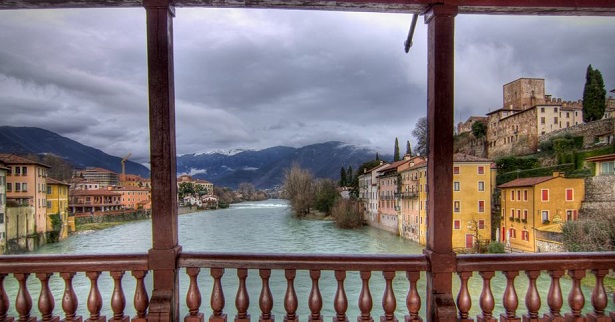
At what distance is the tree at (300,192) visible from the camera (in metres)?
22.8

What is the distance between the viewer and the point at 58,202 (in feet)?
32.4

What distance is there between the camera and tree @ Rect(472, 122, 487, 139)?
60.6ft

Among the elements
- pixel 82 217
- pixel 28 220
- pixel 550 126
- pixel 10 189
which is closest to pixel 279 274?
pixel 82 217

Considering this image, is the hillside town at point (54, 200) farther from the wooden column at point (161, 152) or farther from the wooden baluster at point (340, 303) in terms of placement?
the wooden baluster at point (340, 303)

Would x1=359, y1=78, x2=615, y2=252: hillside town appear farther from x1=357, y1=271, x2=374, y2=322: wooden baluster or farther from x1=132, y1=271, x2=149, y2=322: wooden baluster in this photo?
x1=132, y1=271, x2=149, y2=322: wooden baluster

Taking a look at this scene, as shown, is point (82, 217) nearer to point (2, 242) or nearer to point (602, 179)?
point (2, 242)

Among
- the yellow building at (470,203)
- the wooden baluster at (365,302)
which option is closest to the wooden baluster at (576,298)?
the wooden baluster at (365,302)

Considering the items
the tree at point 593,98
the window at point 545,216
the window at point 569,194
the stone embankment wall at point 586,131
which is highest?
the tree at point 593,98

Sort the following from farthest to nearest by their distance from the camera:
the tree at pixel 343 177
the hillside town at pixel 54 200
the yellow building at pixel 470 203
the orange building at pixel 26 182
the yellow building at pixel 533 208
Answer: the tree at pixel 343 177, the yellow building at pixel 533 208, the yellow building at pixel 470 203, the hillside town at pixel 54 200, the orange building at pixel 26 182

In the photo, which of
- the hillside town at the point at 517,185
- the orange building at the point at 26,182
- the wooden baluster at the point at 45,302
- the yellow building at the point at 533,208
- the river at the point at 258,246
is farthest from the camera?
the river at the point at 258,246

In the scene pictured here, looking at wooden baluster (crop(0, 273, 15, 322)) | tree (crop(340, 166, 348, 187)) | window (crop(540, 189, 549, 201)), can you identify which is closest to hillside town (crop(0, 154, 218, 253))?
wooden baluster (crop(0, 273, 15, 322))

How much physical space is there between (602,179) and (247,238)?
1448cm

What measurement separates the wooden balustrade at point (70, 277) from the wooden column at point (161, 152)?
0.32 ft

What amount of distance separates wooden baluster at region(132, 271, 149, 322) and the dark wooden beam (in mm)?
1534
